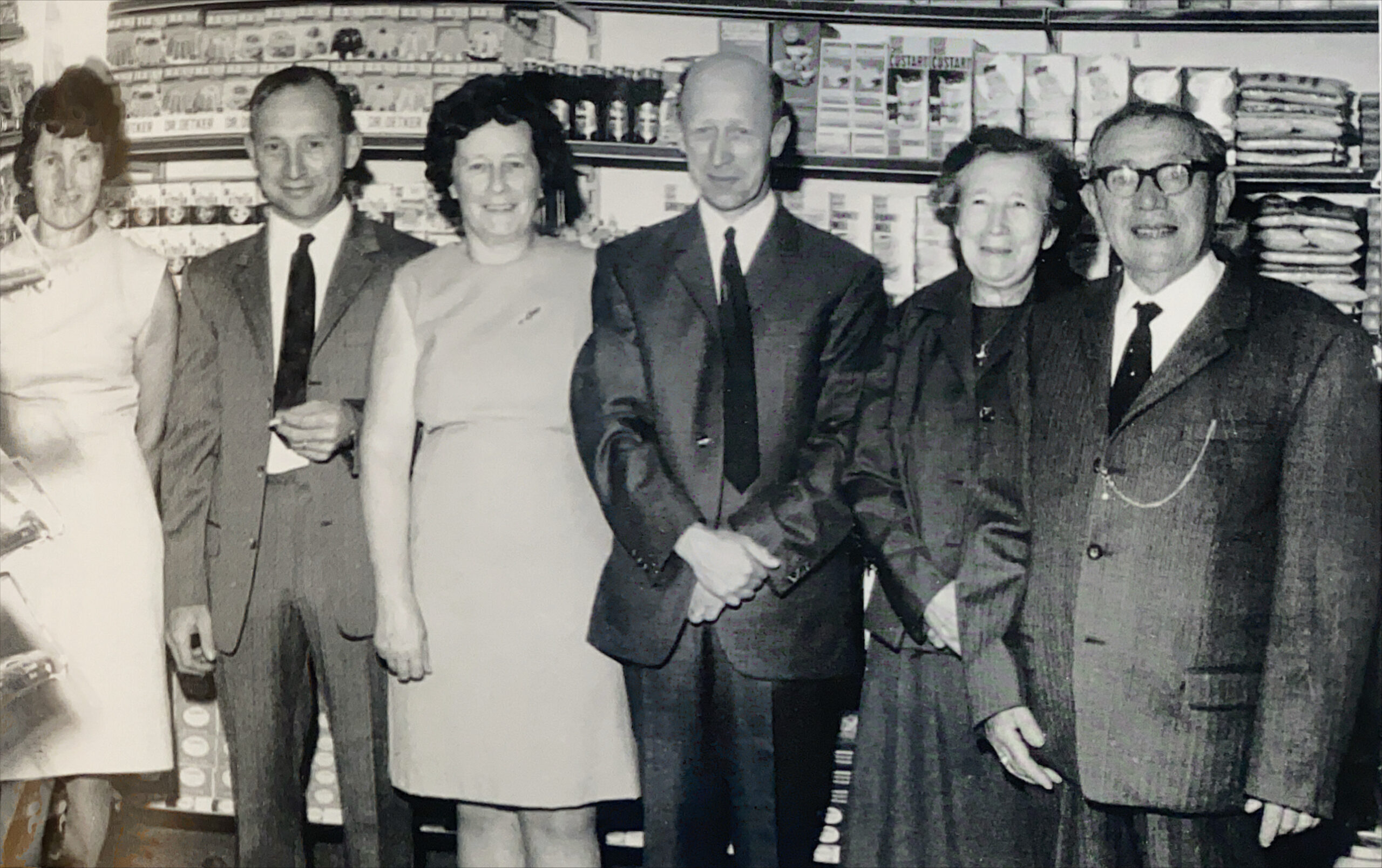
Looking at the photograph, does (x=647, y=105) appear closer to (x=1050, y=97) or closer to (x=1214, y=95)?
(x=1050, y=97)

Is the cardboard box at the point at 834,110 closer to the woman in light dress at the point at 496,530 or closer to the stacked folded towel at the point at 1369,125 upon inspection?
the woman in light dress at the point at 496,530

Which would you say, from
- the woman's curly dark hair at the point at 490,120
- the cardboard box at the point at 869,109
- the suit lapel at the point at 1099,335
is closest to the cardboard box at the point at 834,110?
the cardboard box at the point at 869,109

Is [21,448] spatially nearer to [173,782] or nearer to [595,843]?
Result: [173,782]

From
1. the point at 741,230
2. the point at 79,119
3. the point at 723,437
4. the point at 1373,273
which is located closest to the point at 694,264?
the point at 741,230

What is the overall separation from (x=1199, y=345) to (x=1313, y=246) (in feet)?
2.15

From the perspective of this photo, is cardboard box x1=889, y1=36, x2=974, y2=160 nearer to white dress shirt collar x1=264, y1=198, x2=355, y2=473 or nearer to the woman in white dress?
white dress shirt collar x1=264, y1=198, x2=355, y2=473

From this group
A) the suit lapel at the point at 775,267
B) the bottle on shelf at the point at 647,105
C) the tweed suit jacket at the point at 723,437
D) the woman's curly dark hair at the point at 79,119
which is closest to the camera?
the tweed suit jacket at the point at 723,437

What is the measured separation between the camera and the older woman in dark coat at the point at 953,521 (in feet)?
8.41

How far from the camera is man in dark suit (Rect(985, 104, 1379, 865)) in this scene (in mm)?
2338

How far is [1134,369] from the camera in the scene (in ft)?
8.25

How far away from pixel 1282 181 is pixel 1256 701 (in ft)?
4.01

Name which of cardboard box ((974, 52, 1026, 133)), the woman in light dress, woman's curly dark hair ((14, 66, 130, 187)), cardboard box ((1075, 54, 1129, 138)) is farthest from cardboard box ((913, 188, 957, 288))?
woman's curly dark hair ((14, 66, 130, 187))

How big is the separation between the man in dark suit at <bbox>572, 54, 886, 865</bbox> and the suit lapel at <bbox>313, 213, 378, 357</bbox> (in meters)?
0.59

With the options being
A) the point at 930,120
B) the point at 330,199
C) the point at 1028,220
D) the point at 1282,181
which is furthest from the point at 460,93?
the point at 1282,181
